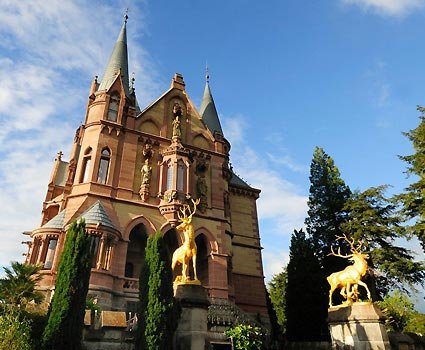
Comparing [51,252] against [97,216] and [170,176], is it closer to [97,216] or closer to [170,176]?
[97,216]

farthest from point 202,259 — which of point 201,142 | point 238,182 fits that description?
point 238,182

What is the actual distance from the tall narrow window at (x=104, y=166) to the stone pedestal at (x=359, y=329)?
17.1 meters

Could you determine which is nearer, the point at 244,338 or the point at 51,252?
the point at 244,338

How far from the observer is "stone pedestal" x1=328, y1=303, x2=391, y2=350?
478 inches

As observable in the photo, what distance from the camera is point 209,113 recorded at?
1388 inches

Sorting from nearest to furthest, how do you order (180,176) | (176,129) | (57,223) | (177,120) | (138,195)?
(57,223) → (138,195) → (180,176) → (176,129) → (177,120)

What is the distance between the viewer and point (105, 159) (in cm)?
2511

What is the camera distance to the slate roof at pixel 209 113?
3356 centimetres

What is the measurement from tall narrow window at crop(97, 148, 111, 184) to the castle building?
7 centimetres

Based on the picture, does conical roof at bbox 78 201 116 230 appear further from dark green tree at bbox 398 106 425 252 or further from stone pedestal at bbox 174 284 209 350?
dark green tree at bbox 398 106 425 252

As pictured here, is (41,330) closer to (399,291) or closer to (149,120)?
(149,120)

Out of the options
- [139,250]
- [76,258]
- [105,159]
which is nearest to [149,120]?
[105,159]

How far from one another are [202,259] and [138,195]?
6.61 metres

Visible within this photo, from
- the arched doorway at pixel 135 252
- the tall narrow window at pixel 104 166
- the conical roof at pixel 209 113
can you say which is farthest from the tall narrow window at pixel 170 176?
the conical roof at pixel 209 113
